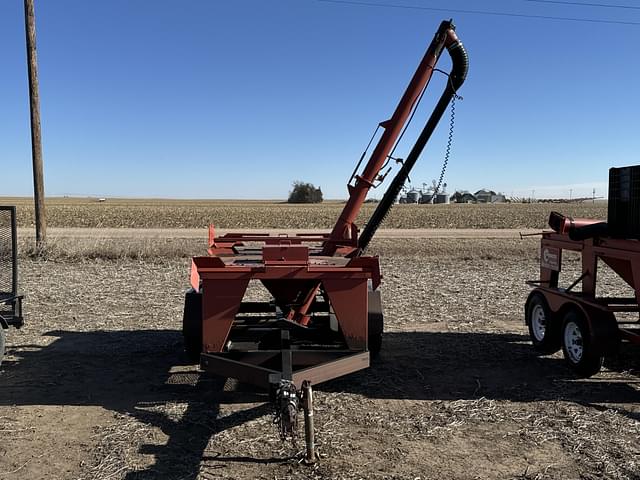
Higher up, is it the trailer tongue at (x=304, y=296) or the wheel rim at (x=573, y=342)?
the trailer tongue at (x=304, y=296)

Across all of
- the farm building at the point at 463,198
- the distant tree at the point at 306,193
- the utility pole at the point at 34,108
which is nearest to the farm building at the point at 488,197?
the farm building at the point at 463,198

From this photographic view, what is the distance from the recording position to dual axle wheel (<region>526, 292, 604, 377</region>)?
600 cm

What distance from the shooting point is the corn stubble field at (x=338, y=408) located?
4188 mm

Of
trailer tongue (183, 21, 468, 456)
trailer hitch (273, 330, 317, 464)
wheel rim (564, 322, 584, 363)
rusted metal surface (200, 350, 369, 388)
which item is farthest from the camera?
wheel rim (564, 322, 584, 363)

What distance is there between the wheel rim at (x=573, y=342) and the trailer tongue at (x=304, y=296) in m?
2.12

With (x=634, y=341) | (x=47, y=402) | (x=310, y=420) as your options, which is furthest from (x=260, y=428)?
(x=634, y=341)

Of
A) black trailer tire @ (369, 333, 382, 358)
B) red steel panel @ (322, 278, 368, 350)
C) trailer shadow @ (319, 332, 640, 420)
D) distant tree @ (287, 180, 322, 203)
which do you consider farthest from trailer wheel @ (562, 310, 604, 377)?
distant tree @ (287, 180, 322, 203)

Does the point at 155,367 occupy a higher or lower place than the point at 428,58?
lower

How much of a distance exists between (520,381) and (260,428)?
9.81 ft

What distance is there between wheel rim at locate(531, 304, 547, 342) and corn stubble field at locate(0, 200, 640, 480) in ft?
0.94

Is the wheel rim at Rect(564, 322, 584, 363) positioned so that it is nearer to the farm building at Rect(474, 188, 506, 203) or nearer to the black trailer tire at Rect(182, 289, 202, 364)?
the black trailer tire at Rect(182, 289, 202, 364)

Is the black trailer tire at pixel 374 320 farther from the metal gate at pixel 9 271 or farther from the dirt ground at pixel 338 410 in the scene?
the metal gate at pixel 9 271

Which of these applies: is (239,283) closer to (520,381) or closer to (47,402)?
(47,402)

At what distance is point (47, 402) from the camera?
5461 mm
